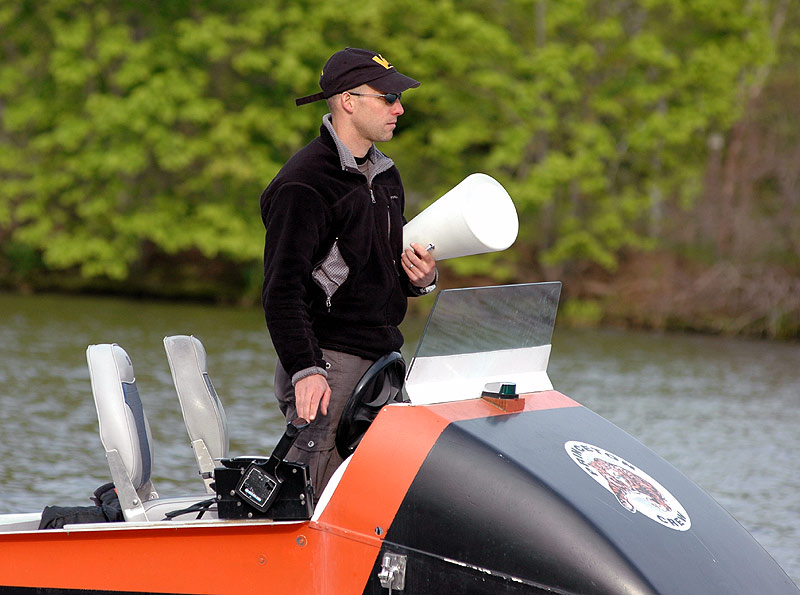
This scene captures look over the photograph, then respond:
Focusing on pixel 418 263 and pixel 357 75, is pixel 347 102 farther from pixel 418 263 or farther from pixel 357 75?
pixel 418 263

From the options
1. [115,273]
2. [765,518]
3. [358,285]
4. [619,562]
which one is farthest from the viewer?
[115,273]

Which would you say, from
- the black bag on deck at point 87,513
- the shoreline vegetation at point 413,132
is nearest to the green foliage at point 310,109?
the shoreline vegetation at point 413,132

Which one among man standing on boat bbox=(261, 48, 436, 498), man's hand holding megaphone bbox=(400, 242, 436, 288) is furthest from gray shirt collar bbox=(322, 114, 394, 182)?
man's hand holding megaphone bbox=(400, 242, 436, 288)

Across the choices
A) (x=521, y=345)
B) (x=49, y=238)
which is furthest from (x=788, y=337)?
(x=521, y=345)

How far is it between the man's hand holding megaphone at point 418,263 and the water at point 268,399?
3152 millimetres

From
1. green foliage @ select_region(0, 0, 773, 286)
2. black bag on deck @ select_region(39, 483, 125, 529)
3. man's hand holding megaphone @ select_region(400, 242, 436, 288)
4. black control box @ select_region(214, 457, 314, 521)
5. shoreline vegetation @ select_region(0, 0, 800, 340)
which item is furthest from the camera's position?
green foliage @ select_region(0, 0, 773, 286)

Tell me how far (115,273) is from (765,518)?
17551 mm

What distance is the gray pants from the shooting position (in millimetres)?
3461

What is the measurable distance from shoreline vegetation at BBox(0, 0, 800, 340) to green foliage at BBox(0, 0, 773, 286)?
48 millimetres

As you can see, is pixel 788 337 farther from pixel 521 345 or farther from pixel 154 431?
pixel 521 345

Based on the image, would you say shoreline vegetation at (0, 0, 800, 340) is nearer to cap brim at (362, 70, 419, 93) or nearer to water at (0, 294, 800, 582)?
water at (0, 294, 800, 582)

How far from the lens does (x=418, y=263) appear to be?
3578 millimetres

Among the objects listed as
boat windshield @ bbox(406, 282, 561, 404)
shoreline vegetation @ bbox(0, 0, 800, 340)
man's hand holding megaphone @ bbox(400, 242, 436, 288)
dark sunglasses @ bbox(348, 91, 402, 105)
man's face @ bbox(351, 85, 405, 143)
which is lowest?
boat windshield @ bbox(406, 282, 561, 404)

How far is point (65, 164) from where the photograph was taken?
79.5 ft
